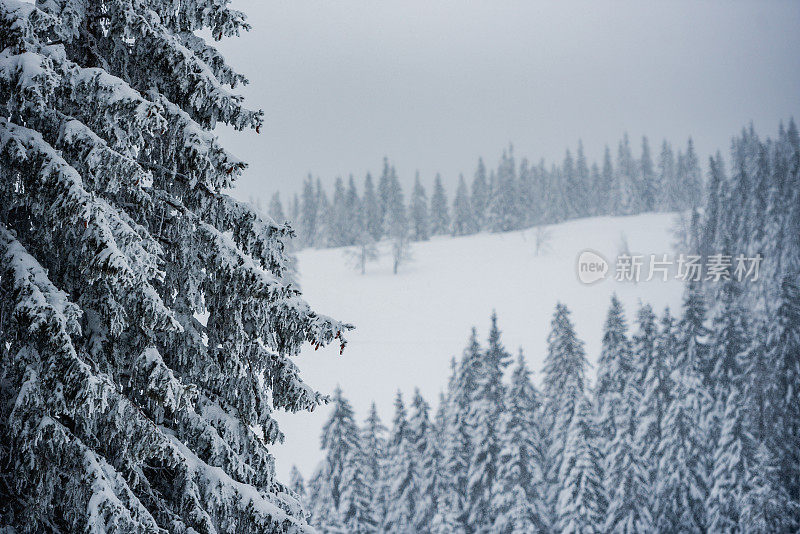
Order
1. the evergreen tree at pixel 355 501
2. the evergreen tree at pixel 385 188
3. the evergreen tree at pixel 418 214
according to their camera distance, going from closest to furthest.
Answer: the evergreen tree at pixel 355 501 < the evergreen tree at pixel 385 188 < the evergreen tree at pixel 418 214

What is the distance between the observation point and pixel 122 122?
4.89 metres

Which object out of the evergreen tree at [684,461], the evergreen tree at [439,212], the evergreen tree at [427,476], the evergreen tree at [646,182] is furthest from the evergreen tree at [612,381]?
the evergreen tree at [646,182]

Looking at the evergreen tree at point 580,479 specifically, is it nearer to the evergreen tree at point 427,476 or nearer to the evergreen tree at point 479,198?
the evergreen tree at point 427,476

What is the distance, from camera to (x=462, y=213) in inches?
4269

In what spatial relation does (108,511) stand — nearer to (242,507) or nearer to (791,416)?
(242,507)

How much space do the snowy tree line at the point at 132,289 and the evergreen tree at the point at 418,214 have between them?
101378 millimetres

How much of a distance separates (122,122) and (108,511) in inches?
126

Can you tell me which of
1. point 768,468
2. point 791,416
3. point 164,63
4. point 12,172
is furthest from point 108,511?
point 791,416

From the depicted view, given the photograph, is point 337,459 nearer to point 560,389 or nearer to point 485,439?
point 485,439

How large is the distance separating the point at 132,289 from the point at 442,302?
68089mm

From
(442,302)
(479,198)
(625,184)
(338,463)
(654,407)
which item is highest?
(625,184)

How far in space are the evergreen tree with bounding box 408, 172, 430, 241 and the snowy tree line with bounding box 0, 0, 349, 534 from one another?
101 m

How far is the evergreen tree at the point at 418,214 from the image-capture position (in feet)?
351
